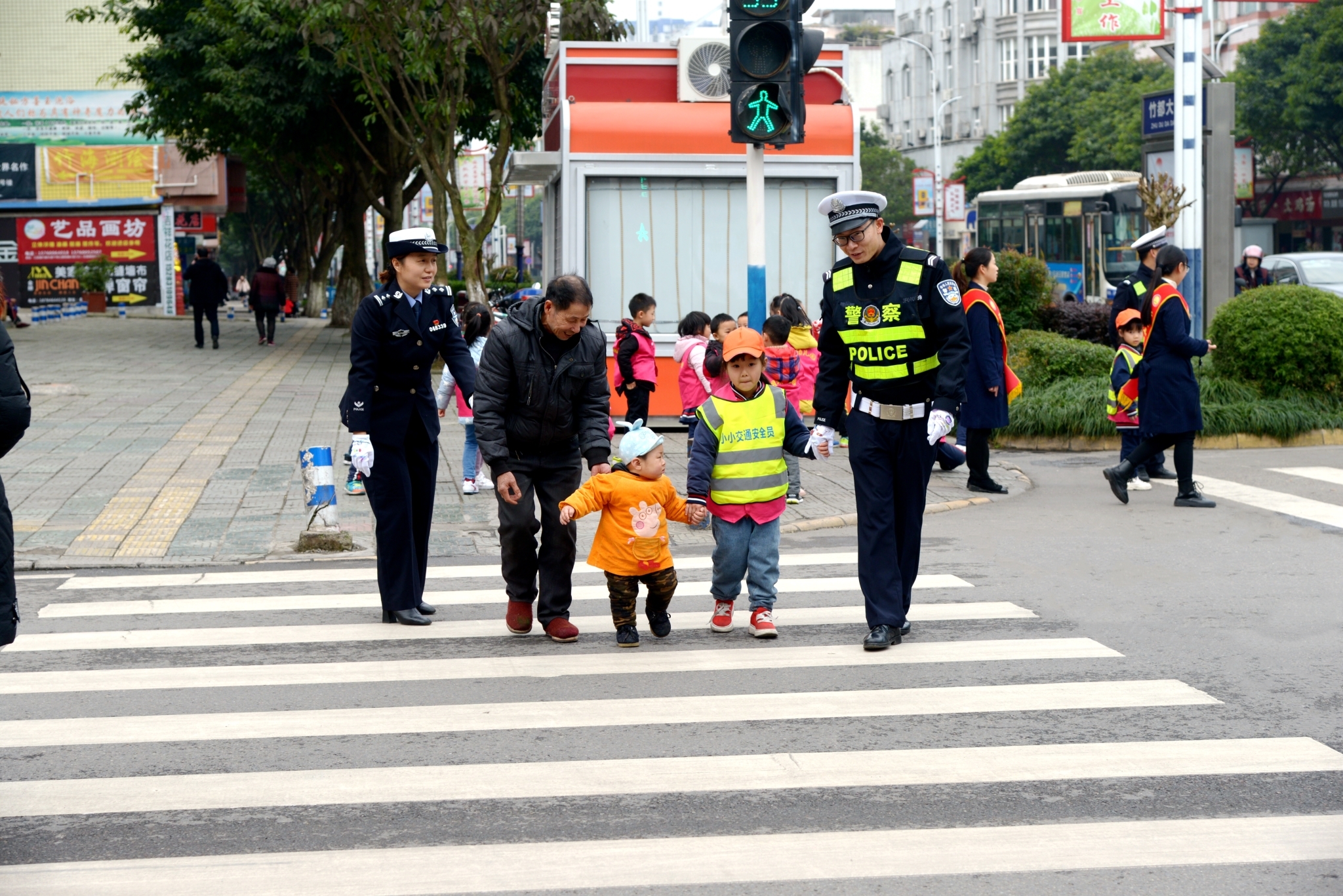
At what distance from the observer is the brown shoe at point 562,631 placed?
696 centimetres

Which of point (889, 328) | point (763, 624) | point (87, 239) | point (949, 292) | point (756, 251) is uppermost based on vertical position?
point (87, 239)

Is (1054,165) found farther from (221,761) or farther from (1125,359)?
(221,761)

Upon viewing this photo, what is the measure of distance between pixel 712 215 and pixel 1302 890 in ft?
39.3

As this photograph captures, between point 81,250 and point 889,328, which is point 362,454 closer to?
point 889,328

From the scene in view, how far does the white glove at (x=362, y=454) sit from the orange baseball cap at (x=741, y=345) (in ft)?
5.40

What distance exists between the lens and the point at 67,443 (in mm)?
14094


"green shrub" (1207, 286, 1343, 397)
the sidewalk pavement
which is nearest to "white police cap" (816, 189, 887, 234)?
the sidewalk pavement

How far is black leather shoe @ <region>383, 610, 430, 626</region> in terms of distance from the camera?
737 cm

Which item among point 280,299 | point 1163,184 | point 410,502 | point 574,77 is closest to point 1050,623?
point 410,502

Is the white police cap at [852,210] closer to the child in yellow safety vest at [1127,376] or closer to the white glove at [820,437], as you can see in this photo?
the white glove at [820,437]

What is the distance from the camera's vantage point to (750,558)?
7.04 meters

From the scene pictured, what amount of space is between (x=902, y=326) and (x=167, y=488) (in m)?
7.04

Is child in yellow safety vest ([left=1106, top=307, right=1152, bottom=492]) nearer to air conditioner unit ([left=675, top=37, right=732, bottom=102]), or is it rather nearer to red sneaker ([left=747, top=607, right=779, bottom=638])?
air conditioner unit ([left=675, top=37, right=732, bottom=102])

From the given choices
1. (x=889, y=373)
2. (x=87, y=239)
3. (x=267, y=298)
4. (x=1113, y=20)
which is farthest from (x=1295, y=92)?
(x=889, y=373)
